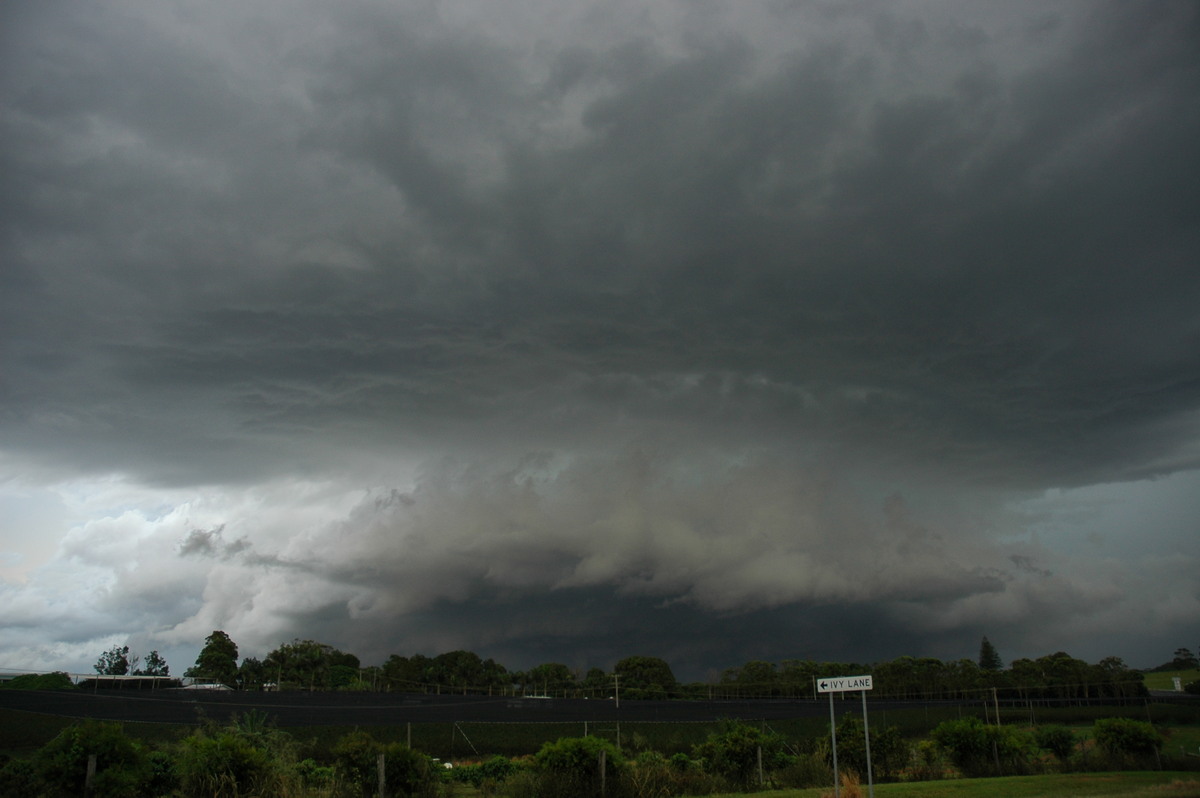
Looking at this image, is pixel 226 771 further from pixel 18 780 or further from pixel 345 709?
pixel 345 709

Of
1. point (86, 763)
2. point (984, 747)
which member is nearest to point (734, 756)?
point (984, 747)

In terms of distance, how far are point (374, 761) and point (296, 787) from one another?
7.19ft

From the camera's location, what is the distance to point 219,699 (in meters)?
57.6

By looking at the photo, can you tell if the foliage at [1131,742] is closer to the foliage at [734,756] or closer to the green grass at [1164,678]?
the foliage at [734,756]

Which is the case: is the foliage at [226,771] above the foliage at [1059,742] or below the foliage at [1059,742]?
above

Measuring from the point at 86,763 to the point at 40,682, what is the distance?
77.1m

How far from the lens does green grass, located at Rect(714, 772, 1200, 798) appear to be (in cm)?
2012

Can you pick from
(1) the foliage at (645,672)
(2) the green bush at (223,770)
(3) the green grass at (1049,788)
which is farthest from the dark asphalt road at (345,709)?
(1) the foliage at (645,672)

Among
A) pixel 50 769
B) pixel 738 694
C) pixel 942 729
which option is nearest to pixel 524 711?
pixel 942 729

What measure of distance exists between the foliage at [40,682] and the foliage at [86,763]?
71.4 m

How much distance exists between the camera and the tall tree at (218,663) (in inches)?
4796

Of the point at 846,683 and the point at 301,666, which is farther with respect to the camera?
the point at 301,666

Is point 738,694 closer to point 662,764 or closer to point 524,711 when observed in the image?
point 524,711

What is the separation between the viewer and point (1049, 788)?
22.7 m
